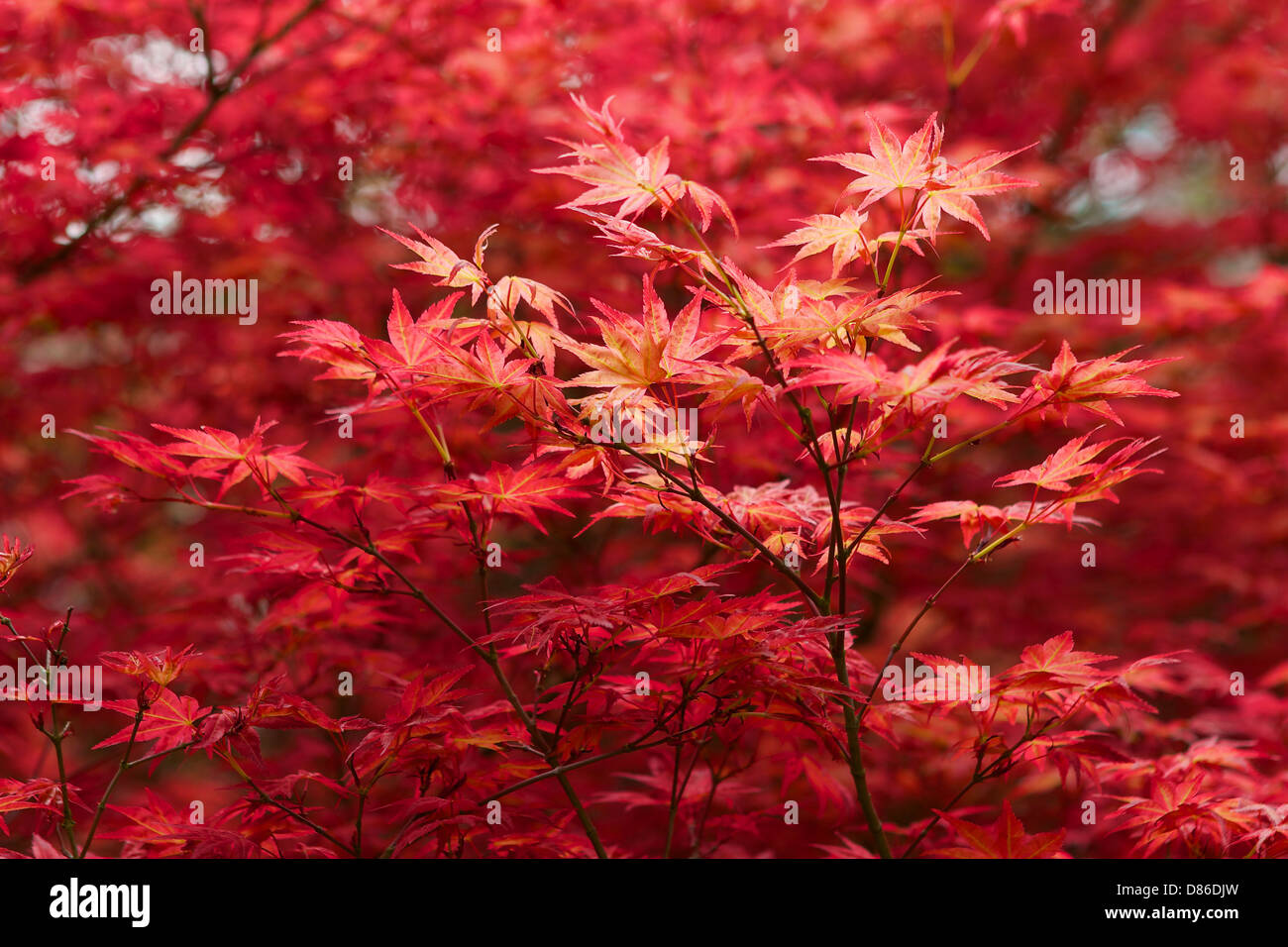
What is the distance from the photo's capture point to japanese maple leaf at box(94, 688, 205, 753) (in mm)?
1773

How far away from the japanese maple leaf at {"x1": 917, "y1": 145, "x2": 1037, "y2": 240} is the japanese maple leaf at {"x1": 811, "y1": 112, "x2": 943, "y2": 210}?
3cm

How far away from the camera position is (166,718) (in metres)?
1.82

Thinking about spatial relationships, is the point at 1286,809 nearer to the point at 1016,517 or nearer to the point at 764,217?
the point at 1016,517

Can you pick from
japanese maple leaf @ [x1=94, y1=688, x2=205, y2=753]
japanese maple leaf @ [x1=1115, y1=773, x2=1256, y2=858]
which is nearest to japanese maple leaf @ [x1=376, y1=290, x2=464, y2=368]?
japanese maple leaf @ [x1=94, y1=688, x2=205, y2=753]

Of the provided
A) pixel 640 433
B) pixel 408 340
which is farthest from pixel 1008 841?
pixel 408 340

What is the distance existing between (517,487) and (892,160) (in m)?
0.97

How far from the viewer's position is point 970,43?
17.4ft

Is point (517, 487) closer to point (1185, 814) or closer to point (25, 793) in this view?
point (25, 793)

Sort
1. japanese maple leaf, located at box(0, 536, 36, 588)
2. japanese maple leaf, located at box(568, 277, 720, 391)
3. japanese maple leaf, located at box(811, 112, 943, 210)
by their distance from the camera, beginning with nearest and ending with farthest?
japanese maple leaf, located at box(568, 277, 720, 391), japanese maple leaf, located at box(811, 112, 943, 210), japanese maple leaf, located at box(0, 536, 36, 588)

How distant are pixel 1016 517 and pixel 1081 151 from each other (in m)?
4.63

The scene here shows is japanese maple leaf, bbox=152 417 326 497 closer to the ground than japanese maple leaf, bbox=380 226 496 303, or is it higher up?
closer to the ground

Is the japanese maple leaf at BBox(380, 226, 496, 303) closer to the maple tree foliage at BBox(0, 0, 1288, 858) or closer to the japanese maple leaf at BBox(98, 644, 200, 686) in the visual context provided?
the maple tree foliage at BBox(0, 0, 1288, 858)
